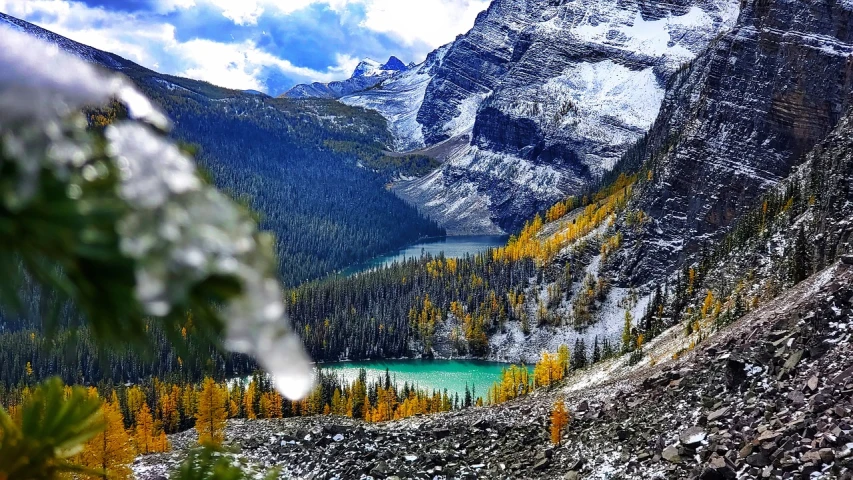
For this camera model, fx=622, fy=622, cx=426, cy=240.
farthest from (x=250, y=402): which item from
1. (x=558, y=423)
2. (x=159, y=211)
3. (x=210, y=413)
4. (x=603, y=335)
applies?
(x=159, y=211)

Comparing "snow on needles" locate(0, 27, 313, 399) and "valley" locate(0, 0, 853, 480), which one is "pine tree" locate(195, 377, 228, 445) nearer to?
"valley" locate(0, 0, 853, 480)

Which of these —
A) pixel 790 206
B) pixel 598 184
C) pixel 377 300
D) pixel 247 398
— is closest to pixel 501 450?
pixel 247 398

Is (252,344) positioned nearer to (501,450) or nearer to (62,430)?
(62,430)

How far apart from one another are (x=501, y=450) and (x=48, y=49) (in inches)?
A: 1284

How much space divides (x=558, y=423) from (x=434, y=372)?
79874mm

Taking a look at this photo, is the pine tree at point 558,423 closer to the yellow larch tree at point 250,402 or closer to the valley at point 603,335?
the valley at point 603,335

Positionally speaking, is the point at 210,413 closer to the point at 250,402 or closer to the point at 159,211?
the point at 250,402

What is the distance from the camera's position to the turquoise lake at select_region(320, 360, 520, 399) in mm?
102812

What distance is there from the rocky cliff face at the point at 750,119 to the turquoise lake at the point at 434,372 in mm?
33120

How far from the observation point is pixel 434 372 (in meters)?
111

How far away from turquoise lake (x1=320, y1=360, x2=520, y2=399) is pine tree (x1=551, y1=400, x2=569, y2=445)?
66380 millimetres

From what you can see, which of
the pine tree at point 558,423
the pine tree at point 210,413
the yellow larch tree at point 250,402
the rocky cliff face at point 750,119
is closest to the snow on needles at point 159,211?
the pine tree at point 558,423

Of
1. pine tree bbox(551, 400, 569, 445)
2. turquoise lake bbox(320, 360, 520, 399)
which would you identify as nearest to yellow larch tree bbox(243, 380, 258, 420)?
turquoise lake bbox(320, 360, 520, 399)

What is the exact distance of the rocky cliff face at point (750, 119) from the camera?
87188 millimetres
